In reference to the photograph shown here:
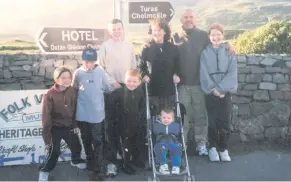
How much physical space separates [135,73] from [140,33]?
64.8 inches

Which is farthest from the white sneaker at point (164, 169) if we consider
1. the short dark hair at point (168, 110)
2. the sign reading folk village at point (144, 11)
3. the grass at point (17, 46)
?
the grass at point (17, 46)

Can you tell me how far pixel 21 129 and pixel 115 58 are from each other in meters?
1.66

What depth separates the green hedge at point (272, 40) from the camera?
7.37m

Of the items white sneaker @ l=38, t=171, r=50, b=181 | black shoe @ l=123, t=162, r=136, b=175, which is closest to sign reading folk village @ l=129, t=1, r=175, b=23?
black shoe @ l=123, t=162, r=136, b=175

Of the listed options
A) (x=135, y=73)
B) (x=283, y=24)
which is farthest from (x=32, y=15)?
(x=283, y=24)

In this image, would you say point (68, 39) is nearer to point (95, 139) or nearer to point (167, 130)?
point (95, 139)

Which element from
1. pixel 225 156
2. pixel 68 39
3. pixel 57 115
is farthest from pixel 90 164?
pixel 225 156

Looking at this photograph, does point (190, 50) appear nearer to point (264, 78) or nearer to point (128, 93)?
point (128, 93)

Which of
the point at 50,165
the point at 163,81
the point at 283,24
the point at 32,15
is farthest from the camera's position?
the point at 283,24

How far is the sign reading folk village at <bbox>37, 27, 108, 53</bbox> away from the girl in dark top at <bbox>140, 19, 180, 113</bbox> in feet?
2.79

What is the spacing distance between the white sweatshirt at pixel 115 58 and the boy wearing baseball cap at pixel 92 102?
25 cm

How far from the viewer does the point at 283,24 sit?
750 centimetres

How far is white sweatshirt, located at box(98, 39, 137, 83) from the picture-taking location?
5.39m

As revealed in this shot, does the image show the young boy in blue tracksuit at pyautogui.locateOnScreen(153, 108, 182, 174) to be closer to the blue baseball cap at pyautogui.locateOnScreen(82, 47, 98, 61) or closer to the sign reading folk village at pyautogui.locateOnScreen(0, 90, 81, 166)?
the blue baseball cap at pyautogui.locateOnScreen(82, 47, 98, 61)
